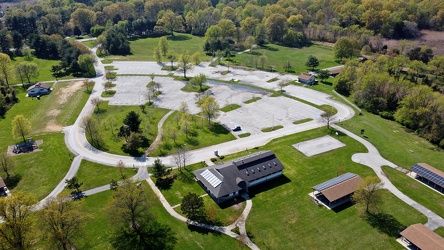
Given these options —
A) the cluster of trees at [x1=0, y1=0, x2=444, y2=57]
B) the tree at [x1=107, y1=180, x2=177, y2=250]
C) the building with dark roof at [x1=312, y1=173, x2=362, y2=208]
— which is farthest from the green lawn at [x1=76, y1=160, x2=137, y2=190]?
the cluster of trees at [x1=0, y1=0, x2=444, y2=57]

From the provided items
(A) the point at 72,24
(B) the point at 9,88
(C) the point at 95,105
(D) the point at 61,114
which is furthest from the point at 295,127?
(A) the point at 72,24

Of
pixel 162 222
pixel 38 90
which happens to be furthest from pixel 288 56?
pixel 162 222

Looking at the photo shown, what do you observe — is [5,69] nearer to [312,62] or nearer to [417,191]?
[312,62]

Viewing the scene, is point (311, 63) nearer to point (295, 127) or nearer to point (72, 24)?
point (295, 127)

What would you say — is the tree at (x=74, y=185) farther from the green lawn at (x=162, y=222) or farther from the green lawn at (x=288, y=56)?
the green lawn at (x=288, y=56)

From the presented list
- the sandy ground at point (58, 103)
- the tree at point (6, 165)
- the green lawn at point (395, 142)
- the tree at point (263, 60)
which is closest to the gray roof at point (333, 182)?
the green lawn at point (395, 142)

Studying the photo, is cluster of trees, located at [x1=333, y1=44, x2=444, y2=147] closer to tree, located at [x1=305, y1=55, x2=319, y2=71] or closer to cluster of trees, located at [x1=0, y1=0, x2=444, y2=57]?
tree, located at [x1=305, y1=55, x2=319, y2=71]
